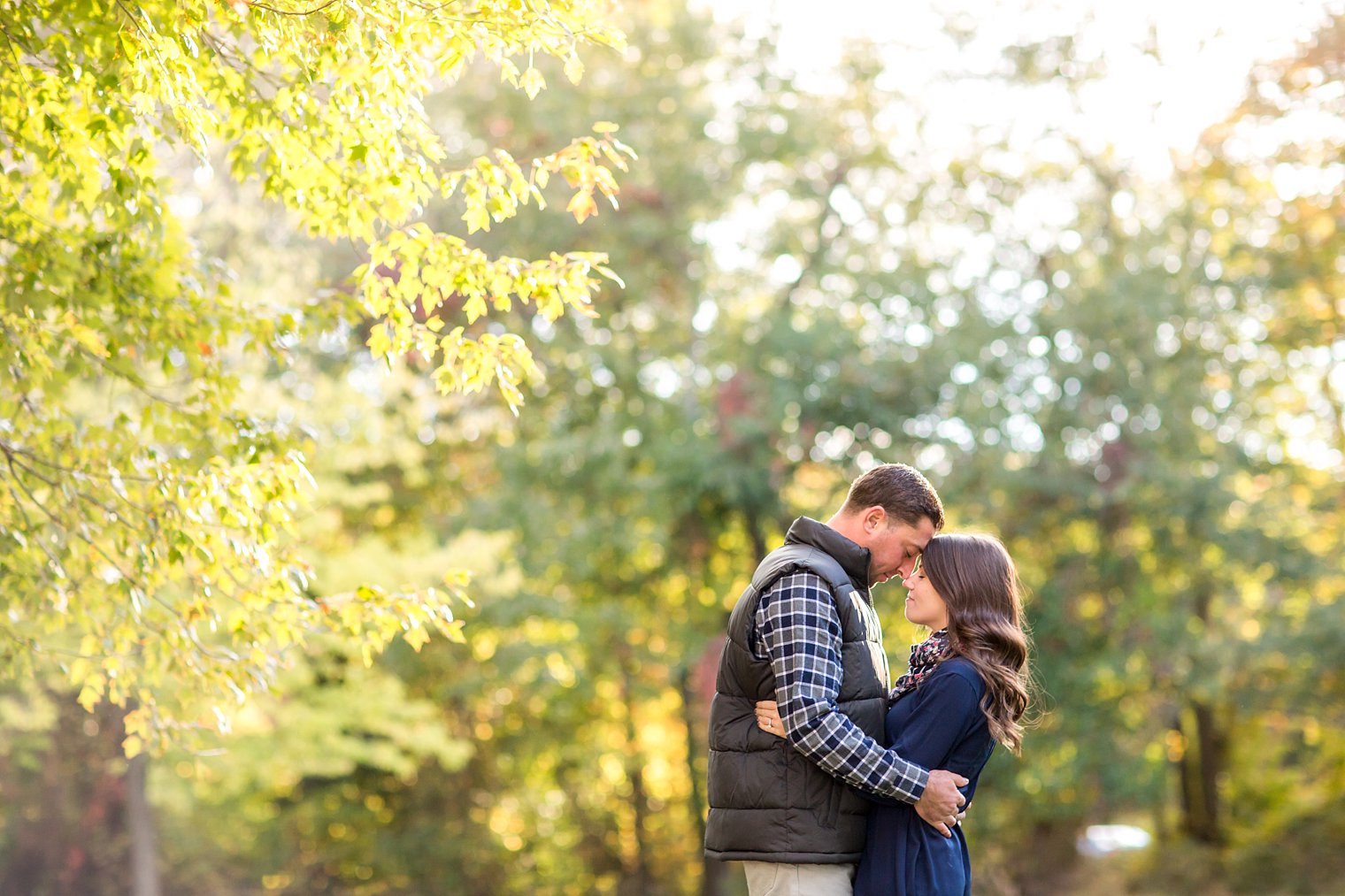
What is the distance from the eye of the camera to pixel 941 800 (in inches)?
135

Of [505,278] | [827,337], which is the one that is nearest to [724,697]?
[505,278]

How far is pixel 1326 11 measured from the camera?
44.9 ft

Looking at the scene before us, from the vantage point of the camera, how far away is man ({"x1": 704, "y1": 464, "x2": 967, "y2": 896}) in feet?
11.2

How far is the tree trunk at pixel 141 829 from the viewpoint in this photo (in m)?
13.3

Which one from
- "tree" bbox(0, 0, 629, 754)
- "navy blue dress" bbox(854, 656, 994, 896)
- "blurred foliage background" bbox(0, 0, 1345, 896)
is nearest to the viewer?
"navy blue dress" bbox(854, 656, 994, 896)

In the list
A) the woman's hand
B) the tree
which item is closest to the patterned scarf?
the woman's hand

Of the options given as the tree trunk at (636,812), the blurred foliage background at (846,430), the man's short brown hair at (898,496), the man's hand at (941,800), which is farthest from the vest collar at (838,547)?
the tree trunk at (636,812)

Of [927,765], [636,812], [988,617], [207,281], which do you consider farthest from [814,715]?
[636,812]

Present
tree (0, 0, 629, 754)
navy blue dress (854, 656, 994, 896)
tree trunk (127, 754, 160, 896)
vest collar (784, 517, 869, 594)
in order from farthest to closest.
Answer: tree trunk (127, 754, 160, 896), tree (0, 0, 629, 754), vest collar (784, 517, 869, 594), navy blue dress (854, 656, 994, 896)

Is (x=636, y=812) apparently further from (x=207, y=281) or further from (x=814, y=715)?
(x=814, y=715)

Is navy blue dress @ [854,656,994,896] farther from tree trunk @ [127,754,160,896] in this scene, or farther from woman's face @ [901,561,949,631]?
tree trunk @ [127,754,160,896]

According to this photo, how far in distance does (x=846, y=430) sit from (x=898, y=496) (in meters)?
10.9

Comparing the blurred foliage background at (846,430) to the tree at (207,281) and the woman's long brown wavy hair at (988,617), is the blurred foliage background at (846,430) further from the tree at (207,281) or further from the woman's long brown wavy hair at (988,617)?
the woman's long brown wavy hair at (988,617)

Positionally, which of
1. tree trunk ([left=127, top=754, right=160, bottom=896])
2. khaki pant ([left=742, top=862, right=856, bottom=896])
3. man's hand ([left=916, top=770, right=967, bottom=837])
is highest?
tree trunk ([left=127, top=754, right=160, bottom=896])
